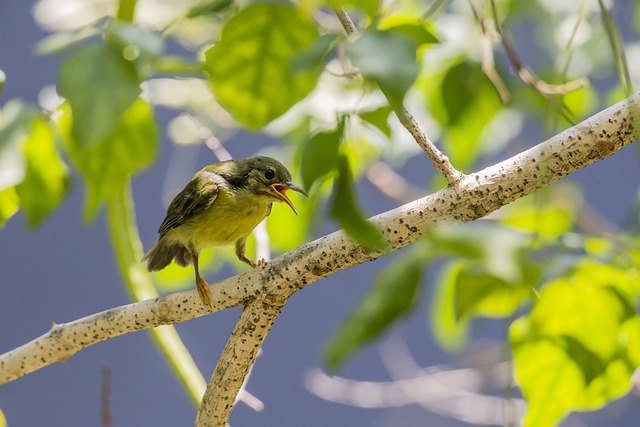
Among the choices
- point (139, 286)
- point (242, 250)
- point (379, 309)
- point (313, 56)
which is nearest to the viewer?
point (379, 309)

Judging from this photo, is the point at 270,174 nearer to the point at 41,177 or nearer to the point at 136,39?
the point at 41,177

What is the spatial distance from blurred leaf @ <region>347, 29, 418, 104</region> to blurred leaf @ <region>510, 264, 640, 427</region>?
0.44 metres

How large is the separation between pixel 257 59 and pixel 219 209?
6.33 feet

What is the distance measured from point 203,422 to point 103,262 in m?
3.97

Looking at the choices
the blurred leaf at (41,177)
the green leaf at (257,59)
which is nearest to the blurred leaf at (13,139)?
the blurred leaf at (41,177)

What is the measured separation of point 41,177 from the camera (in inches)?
40.1

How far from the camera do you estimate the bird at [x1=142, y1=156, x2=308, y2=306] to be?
95.8 inches

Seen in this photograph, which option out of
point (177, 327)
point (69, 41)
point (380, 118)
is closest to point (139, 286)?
point (380, 118)

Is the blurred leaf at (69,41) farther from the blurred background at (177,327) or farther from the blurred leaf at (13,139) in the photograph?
the blurred background at (177,327)

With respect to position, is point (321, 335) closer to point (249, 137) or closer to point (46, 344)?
point (249, 137)

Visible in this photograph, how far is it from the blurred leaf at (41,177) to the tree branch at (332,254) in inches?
16.7

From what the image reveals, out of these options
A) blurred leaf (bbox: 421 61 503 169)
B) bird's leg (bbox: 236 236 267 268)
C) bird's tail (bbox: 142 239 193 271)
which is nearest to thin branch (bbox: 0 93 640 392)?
blurred leaf (bbox: 421 61 503 169)

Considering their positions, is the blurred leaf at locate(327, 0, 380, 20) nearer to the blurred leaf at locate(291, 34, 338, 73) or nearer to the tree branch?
the blurred leaf at locate(291, 34, 338, 73)

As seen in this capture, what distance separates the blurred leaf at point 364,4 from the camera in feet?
1.59
